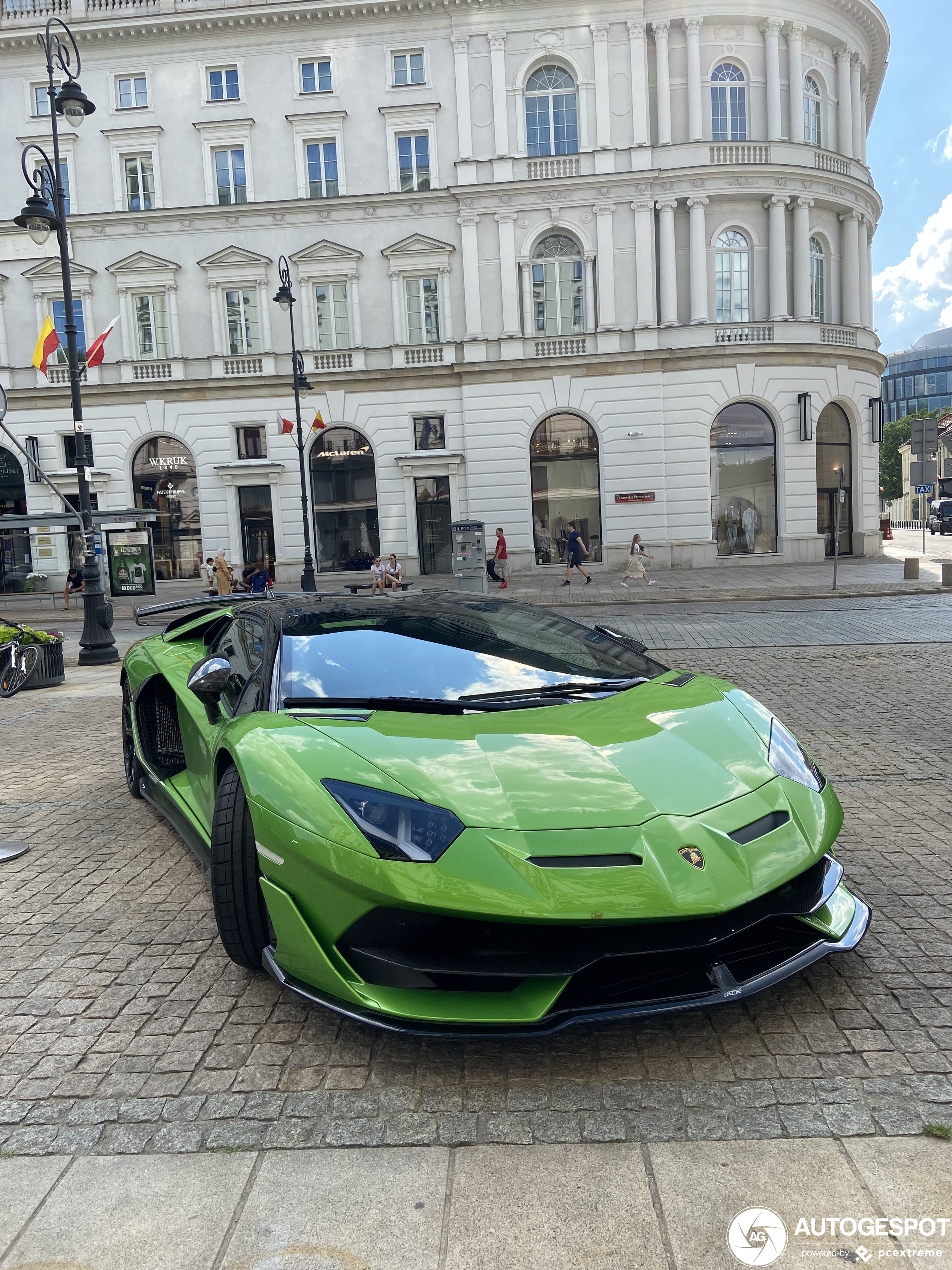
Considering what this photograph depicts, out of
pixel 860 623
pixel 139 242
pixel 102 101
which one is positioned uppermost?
pixel 102 101

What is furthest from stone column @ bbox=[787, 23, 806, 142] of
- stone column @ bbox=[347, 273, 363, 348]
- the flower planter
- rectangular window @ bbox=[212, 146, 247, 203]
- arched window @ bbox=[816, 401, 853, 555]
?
the flower planter

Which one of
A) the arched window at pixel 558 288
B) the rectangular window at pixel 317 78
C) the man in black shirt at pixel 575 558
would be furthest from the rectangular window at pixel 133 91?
the man in black shirt at pixel 575 558

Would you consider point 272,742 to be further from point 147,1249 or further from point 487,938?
point 147,1249

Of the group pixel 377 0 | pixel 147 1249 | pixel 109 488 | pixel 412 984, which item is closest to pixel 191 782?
pixel 412 984

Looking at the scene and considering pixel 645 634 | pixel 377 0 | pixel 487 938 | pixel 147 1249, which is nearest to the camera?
pixel 147 1249

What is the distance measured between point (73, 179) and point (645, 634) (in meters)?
28.9

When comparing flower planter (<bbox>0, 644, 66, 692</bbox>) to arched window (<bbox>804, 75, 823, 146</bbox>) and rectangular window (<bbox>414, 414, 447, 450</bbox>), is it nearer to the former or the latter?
rectangular window (<bbox>414, 414, 447, 450</bbox>)

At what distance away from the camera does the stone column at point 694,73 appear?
30.3 m

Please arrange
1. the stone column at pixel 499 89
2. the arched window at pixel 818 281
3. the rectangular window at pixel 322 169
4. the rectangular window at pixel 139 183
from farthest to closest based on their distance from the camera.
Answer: the arched window at pixel 818 281 → the rectangular window at pixel 139 183 → the rectangular window at pixel 322 169 → the stone column at pixel 499 89

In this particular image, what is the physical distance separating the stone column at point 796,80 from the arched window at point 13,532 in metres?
29.5

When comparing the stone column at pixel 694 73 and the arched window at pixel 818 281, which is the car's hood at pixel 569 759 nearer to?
the stone column at pixel 694 73

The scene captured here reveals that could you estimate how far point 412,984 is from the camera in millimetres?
2646

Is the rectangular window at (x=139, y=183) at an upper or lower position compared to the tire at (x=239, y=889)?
upper

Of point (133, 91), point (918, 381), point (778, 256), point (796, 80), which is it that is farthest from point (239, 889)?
point (918, 381)
